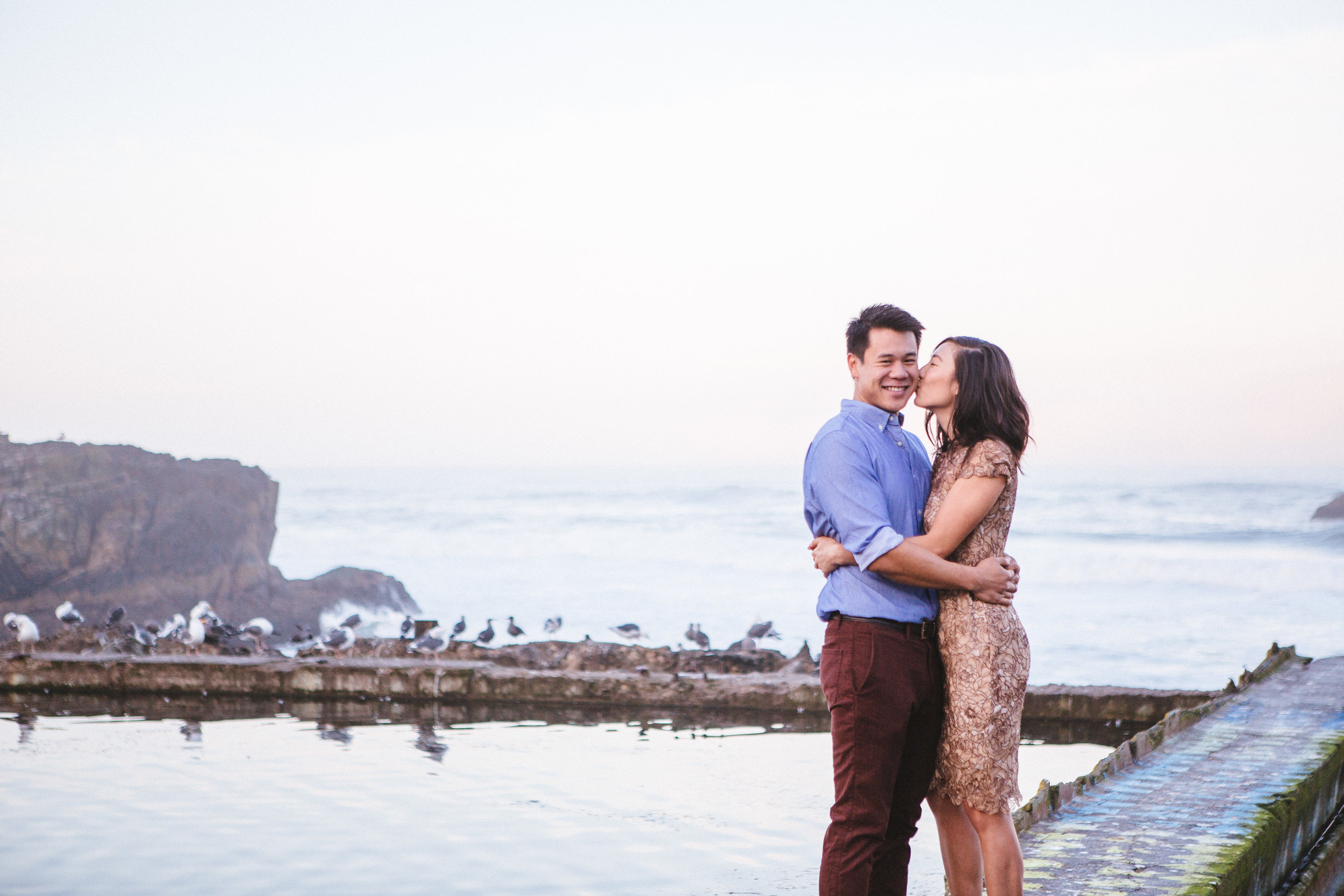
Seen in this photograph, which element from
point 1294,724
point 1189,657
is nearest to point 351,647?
point 1294,724

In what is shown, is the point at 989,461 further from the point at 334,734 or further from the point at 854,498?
the point at 334,734

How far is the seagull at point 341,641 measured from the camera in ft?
34.6

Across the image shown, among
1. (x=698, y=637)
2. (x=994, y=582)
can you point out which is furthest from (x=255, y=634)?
(x=994, y=582)

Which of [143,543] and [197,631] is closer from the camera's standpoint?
[197,631]

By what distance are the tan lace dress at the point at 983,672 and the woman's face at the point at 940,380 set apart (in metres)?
0.15

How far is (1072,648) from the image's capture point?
49.1 ft

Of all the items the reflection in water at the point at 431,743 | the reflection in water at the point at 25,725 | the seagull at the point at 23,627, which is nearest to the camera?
the reflection in water at the point at 431,743

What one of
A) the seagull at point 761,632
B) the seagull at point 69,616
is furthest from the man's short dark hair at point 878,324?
the seagull at point 69,616

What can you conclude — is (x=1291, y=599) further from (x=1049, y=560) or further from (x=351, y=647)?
(x=351, y=647)

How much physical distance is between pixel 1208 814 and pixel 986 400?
2019 mm

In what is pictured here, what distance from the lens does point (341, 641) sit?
35.1ft

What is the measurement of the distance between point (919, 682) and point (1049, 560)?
85.3 ft

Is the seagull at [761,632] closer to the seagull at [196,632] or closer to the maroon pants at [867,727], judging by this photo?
the seagull at [196,632]

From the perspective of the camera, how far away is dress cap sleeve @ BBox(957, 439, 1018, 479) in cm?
275
